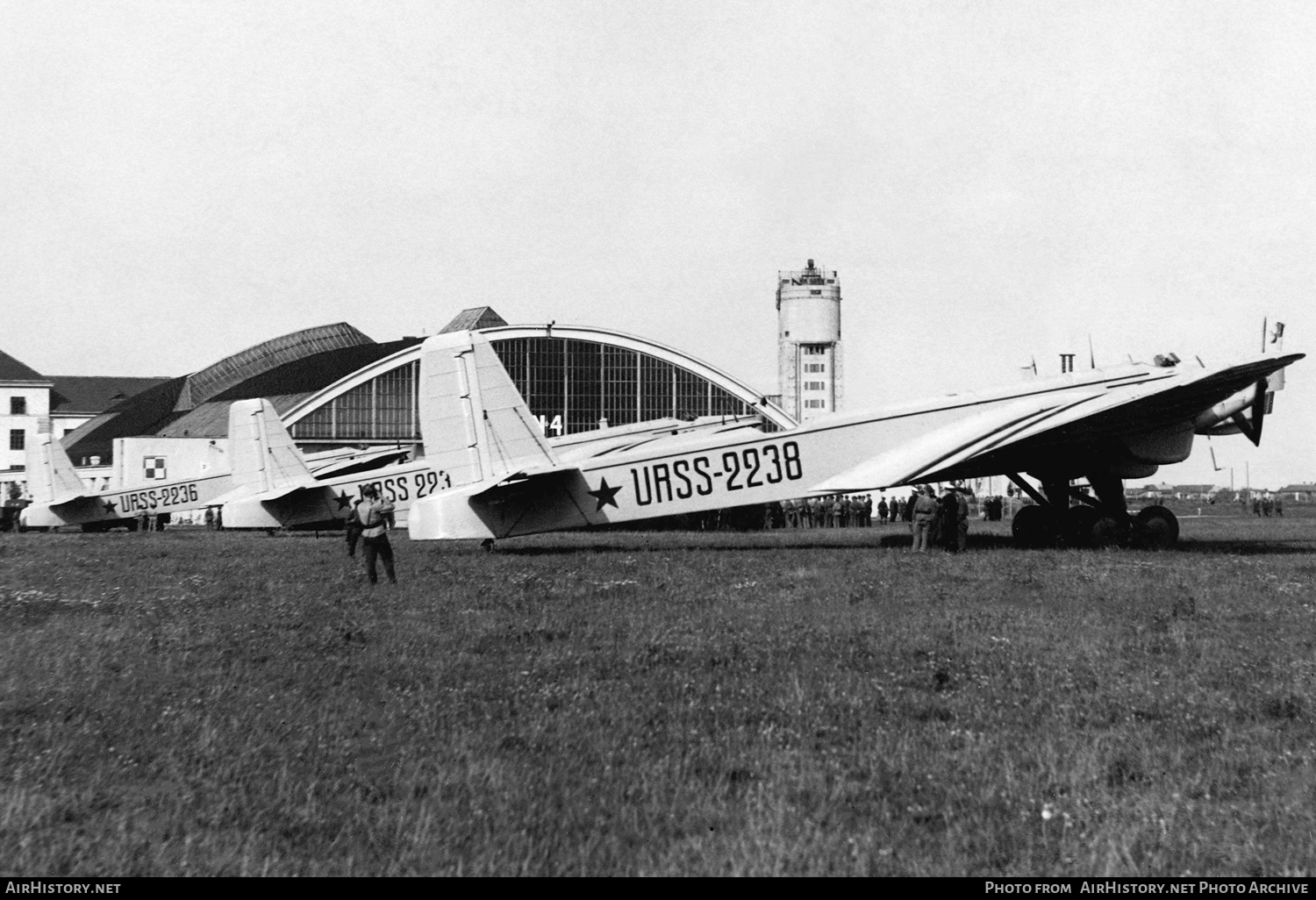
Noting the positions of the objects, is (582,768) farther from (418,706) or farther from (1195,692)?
(1195,692)

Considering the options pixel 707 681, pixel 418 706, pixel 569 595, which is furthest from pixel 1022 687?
pixel 569 595

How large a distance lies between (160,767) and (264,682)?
8.48 ft

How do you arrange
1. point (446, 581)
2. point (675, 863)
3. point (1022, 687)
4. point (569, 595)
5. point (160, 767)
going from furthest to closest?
point (446, 581)
point (569, 595)
point (1022, 687)
point (160, 767)
point (675, 863)

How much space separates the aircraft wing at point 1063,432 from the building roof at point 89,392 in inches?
4067

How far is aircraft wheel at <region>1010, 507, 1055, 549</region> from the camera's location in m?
26.1

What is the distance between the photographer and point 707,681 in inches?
366

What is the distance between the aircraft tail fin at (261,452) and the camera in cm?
3450

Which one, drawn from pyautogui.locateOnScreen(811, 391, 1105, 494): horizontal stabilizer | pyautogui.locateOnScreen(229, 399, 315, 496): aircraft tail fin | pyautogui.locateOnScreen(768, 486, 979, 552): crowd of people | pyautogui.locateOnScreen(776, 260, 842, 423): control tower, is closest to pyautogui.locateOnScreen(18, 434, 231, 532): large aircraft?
pyautogui.locateOnScreen(229, 399, 315, 496): aircraft tail fin

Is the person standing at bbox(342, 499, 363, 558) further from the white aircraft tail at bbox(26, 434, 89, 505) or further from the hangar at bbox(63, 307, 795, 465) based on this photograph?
the hangar at bbox(63, 307, 795, 465)

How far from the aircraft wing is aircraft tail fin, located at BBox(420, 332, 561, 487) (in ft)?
20.3

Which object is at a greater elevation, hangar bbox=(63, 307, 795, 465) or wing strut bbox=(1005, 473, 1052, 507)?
hangar bbox=(63, 307, 795, 465)

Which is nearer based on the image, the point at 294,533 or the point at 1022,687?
the point at 1022,687

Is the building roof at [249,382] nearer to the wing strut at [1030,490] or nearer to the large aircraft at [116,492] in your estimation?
the large aircraft at [116,492]

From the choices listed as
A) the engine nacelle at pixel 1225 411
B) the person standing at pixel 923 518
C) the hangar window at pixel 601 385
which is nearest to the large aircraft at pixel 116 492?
the person standing at pixel 923 518
